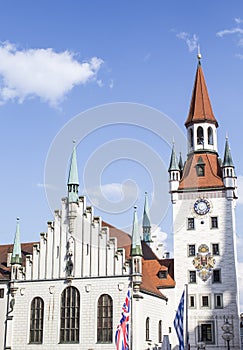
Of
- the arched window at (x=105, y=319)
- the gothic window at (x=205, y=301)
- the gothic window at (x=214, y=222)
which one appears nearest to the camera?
the arched window at (x=105, y=319)

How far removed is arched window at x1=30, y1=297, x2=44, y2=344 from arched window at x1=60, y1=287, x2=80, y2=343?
2505 mm

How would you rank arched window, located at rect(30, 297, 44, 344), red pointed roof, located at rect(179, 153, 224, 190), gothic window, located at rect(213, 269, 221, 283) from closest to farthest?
1. arched window, located at rect(30, 297, 44, 344)
2. gothic window, located at rect(213, 269, 221, 283)
3. red pointed roof, located at rect(179, 153, 224, 190)

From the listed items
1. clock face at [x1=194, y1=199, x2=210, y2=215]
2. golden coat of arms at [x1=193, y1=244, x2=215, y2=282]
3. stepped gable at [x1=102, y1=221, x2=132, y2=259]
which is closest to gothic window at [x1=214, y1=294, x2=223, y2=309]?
golden coat of arms at [x1=193, y1=244, x2=215, y2=282]

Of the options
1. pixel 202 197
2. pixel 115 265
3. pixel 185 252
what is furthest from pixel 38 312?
pixel 202 197

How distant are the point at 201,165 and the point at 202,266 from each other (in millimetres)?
13184

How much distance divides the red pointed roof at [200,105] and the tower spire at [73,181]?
59.0 feet

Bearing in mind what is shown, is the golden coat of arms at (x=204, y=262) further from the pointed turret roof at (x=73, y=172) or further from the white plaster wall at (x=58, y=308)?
the pointed turret roof at (x=73, y=172)

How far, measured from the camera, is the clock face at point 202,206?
66606mm

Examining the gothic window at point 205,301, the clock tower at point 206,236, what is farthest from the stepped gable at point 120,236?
the gothic window at point 205,301

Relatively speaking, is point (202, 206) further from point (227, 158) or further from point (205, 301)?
point (205, 301)

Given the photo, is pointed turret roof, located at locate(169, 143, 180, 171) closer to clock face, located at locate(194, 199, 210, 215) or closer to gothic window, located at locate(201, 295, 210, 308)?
clock face, located at locate(194, 199, 210, 215)

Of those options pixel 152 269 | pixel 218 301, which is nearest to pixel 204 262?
pixel 218 301

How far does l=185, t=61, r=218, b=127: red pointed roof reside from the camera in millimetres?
72644

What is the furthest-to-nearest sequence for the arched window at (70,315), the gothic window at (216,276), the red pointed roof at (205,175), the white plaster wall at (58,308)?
the red pointed roof at (205,175), the gothic window at (216,276), the arched window at (70,315), the white plaster wall at (58,308)
